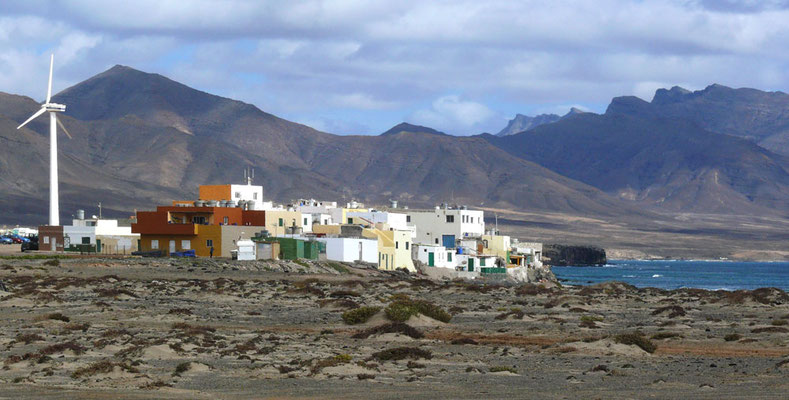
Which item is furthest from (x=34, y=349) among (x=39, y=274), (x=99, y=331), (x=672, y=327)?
(x=39, y=274)

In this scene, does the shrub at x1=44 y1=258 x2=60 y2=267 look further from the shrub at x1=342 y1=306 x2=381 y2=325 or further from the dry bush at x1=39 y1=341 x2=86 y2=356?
the dry bush at x1=39 y1=341 x2=86 y2=356

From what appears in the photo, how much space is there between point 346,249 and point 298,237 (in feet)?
12.3

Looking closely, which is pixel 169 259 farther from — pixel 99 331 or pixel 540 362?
pixel 540 362

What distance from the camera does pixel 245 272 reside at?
7562cm

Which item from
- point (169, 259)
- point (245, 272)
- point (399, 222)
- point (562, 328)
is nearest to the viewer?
point (562, 328)

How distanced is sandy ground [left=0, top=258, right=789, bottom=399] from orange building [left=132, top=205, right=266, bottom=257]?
29.4 metres

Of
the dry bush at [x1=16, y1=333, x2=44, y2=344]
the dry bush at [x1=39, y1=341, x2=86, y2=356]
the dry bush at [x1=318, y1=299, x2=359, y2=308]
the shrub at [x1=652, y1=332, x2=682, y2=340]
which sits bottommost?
the shrub at [x1=652, y1=332, x2=682, y2=340]

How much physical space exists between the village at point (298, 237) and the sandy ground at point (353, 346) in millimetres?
29086

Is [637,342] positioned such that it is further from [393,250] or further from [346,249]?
[393,250]

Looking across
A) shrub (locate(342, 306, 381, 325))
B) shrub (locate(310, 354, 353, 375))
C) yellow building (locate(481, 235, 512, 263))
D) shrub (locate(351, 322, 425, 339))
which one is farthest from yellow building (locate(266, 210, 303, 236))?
shrub (locate(310, 354, 353, 375))

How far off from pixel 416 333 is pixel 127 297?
61.6 ft

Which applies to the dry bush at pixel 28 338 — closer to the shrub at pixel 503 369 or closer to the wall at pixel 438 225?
the shrub at pixel 503 369

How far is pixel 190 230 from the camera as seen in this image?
91125mm

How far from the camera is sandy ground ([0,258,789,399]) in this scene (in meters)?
24.6
